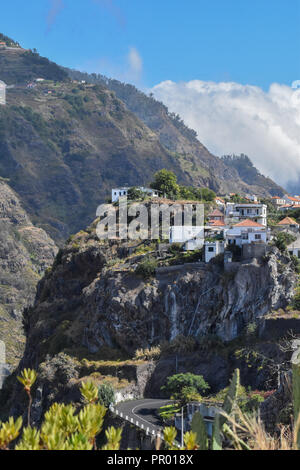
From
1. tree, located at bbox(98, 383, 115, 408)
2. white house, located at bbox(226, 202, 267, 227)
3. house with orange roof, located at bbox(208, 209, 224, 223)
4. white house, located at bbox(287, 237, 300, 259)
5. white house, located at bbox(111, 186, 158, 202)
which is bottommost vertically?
tree, located at bbox(98, 383, 115, 408)

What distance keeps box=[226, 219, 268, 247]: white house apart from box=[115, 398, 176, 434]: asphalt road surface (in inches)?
623

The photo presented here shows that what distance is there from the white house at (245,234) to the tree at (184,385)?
1431 centimetres

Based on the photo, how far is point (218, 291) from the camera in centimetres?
5562

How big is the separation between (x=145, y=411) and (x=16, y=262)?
4018 inches

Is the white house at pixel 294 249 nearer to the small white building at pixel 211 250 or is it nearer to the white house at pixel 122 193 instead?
the small white building at pixel 211 250

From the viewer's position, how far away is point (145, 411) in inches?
1853

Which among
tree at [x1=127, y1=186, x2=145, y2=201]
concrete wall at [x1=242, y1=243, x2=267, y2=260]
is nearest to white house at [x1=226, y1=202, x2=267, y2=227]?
tree at [x1=127, y1=186, x2=145, y2=201]

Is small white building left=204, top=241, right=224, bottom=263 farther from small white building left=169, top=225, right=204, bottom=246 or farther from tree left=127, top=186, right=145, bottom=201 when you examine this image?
tree left=127, top=186, right=145, bottom=201

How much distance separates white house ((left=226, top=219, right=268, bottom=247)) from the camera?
2293 inches

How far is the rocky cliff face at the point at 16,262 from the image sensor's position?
124312 mm

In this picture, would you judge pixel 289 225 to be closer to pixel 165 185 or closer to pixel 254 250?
pixel 254 250

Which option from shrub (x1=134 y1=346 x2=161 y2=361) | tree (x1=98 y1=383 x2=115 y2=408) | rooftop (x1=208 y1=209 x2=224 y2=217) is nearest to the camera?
tree (x1=98 y1=383 x2=115 y2=408)

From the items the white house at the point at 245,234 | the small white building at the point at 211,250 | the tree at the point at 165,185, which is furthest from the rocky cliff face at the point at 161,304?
the tree at the point at 165,185
